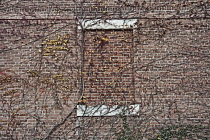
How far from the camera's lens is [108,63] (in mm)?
5406

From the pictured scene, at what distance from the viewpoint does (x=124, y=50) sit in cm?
545

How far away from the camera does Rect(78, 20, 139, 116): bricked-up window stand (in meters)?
5.29

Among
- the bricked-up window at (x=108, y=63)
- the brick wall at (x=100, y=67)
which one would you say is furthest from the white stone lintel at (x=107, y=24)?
the brick wall at (x=100, y=67)

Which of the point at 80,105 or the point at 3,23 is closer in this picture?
the point at 80,105

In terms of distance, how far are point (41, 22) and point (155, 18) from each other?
9.45ft

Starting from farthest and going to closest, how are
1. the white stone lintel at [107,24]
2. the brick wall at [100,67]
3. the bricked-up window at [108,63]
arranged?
the white stone lintel at [107,24] < the bricked-up window at [108,63] < the brick wall at [100,67]

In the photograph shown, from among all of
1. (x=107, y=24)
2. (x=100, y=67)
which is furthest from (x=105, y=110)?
(x=107, y=24)

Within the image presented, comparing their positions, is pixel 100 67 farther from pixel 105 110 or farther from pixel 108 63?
pixel 105 110

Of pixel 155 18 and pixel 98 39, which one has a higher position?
pixel 155 18

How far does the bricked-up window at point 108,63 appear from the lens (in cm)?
529

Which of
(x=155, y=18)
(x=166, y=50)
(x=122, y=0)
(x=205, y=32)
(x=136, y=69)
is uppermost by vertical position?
(x=122, y=0)

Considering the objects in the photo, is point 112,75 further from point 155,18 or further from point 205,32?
point 205,32

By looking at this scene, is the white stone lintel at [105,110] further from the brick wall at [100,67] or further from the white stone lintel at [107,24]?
the white stone lintel at [107,24]

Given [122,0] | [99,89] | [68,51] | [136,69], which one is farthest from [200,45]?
[68,51]
